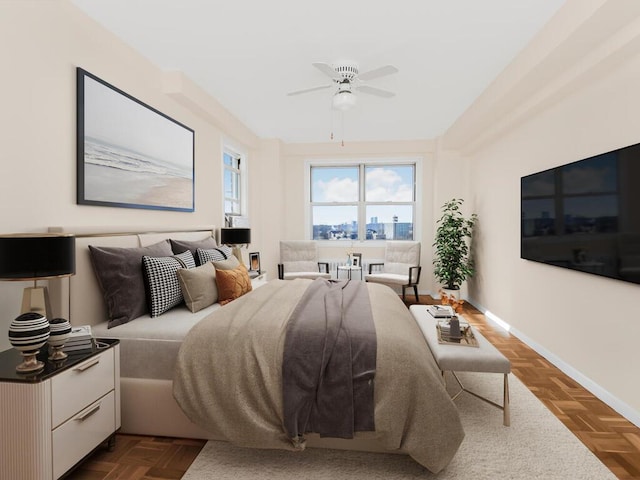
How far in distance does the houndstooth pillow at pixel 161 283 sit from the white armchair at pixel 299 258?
324 cm

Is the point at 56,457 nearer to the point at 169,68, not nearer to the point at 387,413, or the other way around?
the point at 387,413

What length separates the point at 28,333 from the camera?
1.48 meters

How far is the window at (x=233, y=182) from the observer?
5.05 m

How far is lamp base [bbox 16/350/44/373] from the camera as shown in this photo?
1508 mm

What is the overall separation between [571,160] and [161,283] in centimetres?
340

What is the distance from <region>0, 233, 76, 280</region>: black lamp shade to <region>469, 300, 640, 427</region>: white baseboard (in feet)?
11.3

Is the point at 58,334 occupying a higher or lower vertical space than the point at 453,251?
lower

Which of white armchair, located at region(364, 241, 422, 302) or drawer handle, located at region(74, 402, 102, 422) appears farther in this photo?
white armchair, located at region(364, 241, 422, 302)

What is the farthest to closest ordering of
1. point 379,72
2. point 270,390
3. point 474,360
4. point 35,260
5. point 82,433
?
1. point 379,72
2. point 474,360
3. point 270,390
4. point 82,433
5. point 35,260

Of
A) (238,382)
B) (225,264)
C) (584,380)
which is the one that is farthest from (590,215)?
(225,264)

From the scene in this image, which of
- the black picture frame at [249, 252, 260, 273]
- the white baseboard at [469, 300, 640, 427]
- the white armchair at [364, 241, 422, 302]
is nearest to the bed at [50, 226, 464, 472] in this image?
the white baseboard at [469, 300, 640, 427]

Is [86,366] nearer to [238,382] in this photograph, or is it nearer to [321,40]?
[238,382]

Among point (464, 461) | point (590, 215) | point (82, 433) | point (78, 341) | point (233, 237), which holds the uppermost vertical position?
point (590, 215)

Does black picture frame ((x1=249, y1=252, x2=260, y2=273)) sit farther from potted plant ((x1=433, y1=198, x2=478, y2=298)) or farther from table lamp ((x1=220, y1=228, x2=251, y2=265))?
potted plant ((x1=433, y1=198, x2=478, y2=298))
